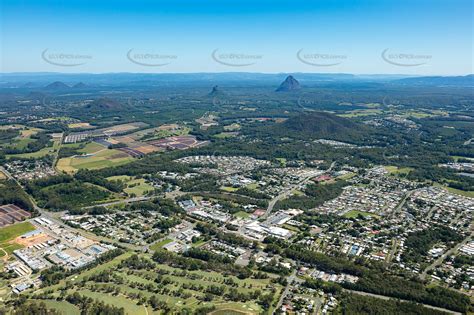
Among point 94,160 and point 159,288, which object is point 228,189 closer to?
point 159,288

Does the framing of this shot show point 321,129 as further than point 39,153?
Yes

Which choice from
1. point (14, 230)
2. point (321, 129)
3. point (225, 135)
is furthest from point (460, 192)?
point (14, 230)

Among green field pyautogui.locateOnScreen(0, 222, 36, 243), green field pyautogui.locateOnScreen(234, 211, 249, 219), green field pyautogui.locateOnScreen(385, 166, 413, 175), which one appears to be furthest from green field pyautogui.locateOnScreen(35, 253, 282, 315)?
green field pyautogui.locateOnScreen(385, 166, 413, 175)

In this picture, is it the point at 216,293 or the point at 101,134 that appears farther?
the point at 101,134

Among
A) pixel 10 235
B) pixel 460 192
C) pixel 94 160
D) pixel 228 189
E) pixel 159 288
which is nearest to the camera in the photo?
pixel 159 288

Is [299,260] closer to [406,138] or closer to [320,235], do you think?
[320,235]

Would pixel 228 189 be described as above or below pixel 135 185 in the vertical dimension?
below

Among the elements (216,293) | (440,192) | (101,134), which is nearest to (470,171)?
(440,192)

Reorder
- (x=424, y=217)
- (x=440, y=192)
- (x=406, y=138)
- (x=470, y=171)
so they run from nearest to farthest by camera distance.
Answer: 1. (x=424, y=217)
2. (x=440, y=192)
3. (x=470, y=171)
4. (x=406, y=138)

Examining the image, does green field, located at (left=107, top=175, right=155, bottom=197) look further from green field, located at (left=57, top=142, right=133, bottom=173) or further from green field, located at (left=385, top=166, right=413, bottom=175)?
green field, located at (left=385, top=166, right=413, bottom=175)
